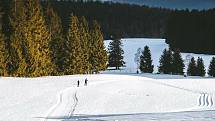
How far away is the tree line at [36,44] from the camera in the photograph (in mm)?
61875

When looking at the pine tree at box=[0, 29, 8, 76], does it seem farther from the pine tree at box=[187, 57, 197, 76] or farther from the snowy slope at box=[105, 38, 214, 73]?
the snowy slope at box=[105, 38, 214, 73]

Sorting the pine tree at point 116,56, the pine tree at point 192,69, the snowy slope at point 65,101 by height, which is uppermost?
the pine tree at point 116,56

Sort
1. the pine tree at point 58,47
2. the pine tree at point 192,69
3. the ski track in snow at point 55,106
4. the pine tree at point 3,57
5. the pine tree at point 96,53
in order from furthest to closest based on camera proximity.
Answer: the pine tree at point 192,69 → the pine tree at point 96,53 → the pine tree at point 58,47 → the pine tree at point 3,57 → the ski track in snow at point 55,106

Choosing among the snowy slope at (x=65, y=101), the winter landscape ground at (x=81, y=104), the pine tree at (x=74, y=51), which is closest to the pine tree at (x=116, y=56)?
the pine tree at (x=74, y=51)

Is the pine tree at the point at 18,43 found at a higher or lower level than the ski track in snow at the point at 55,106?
higher

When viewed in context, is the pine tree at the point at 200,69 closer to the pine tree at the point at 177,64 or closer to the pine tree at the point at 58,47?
the pine tree at the point at 177,64

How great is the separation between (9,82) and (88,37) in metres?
39.1

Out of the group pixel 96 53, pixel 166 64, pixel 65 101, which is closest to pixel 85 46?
pixel 96 53

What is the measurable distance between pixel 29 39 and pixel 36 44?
200 cm

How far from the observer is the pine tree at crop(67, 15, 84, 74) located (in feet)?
252

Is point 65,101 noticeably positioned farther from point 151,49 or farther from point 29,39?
point 151,49

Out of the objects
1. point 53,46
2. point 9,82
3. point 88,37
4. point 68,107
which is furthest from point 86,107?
point 88,37

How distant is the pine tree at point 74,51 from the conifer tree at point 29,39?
9442 mm

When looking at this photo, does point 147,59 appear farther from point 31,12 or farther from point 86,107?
point 86,107
